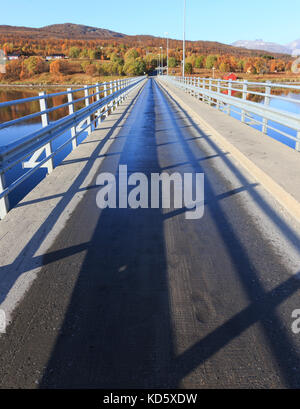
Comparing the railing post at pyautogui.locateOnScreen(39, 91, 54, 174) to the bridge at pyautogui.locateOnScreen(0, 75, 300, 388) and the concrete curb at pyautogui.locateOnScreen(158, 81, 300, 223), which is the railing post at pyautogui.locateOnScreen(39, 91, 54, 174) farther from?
the concrete curb at pyautogui.locateOnScreen(158, 81, 300, 223)

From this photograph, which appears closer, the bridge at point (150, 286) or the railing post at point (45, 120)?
the bridge at point (150, 286)

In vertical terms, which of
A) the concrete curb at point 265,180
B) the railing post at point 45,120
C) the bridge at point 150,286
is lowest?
the bridge at point 150,286

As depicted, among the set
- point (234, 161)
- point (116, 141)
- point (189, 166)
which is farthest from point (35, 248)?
point (116, 141)

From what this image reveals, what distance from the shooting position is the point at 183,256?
3.88 meters

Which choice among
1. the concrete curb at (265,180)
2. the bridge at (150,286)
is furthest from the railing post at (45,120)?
the concrete curb at (265,180)

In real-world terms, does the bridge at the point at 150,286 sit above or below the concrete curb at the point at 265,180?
below

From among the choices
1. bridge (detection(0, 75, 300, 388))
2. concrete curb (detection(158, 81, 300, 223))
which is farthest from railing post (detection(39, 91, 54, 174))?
concrete curb (detection(158, 81, 300, 223))

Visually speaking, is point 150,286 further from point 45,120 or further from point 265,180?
point 45,120

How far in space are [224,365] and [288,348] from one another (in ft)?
1.72

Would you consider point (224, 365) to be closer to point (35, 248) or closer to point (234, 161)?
point (35, 248)

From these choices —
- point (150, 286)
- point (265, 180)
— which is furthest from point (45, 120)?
point (150, 286)

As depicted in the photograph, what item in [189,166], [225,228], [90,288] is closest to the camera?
[90,288]

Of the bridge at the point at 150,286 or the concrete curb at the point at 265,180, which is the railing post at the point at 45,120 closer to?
the bridge at the point at 150,286

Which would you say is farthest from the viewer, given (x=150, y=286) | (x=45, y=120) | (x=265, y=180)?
(x=45, y=120)
